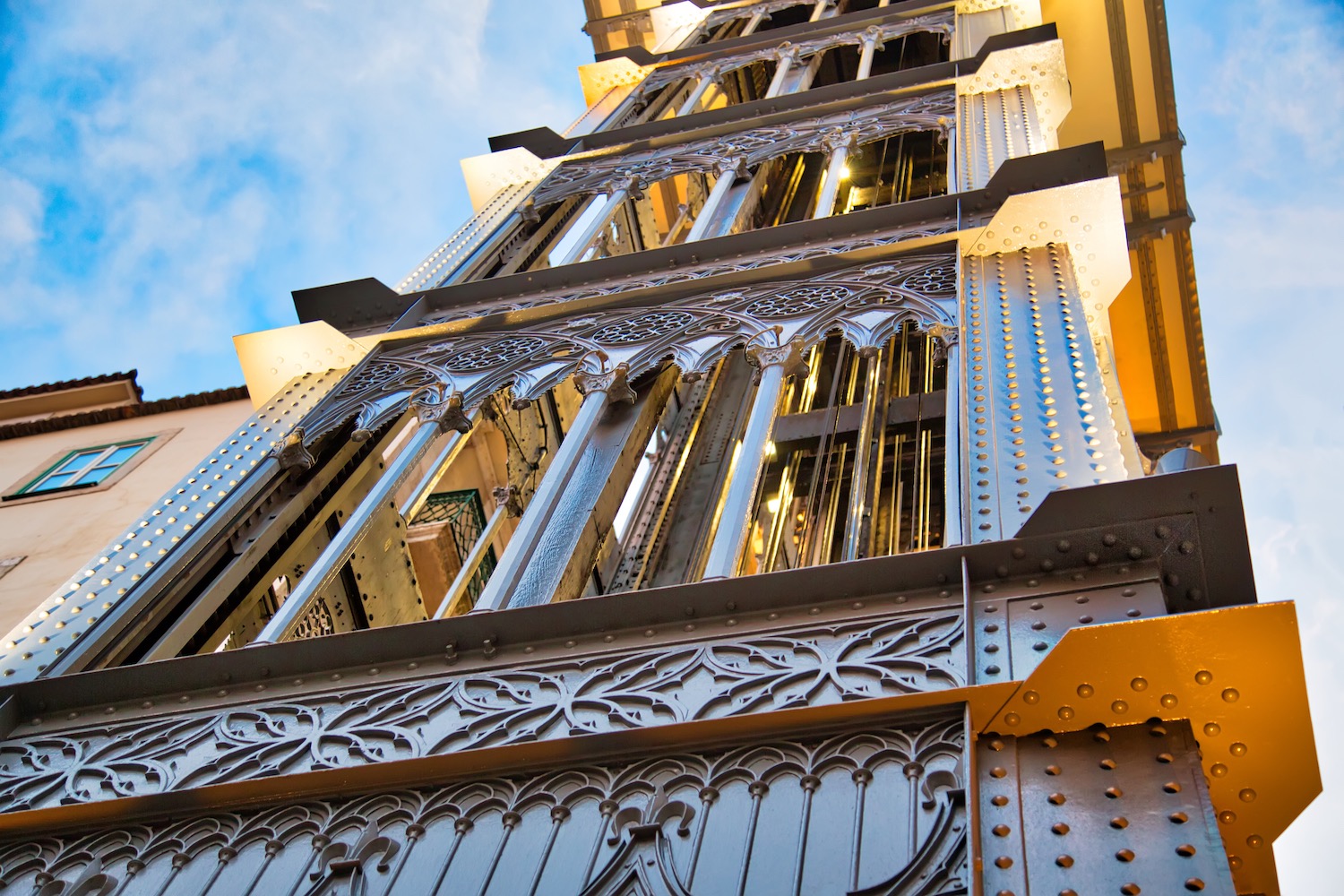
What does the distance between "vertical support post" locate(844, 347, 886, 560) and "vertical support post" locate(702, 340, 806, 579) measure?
0.45m

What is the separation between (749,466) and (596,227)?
18.6 feet

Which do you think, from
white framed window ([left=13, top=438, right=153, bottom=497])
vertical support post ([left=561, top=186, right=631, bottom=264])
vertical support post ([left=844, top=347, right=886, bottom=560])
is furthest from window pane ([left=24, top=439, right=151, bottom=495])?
vertical support post ([left=844, top=347, right=886, bottom=560])

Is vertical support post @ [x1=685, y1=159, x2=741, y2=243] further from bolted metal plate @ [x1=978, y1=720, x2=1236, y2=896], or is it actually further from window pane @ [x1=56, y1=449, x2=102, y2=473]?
window pane @ [x1=56, y1=449, x2=102, y2=473]

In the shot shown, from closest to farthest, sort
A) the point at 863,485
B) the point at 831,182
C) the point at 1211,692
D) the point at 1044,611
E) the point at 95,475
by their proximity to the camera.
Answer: the point at 1211,692, the point at 1044,611, the point at 863,485, the point at 831,182, the point at 95,475

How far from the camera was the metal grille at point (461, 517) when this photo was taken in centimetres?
1538

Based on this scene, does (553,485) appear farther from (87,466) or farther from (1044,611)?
(87,466)

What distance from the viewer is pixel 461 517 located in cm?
1606

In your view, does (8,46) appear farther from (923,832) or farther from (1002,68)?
(923,832)

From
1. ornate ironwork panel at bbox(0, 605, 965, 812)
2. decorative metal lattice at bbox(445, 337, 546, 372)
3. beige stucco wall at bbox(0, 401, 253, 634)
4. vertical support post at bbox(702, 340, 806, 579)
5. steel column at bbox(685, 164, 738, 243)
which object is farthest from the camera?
beige stucco wall at bbox(0, 401, 253, 634)

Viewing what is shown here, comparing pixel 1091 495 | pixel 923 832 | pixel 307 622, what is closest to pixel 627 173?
→ pixel 307 622

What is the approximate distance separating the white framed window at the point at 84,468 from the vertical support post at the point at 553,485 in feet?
27.3

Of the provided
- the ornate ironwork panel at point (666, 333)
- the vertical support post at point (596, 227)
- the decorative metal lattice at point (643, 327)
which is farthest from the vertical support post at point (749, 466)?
the vertical support post at point (596, 227)

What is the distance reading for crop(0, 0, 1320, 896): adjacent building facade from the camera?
388 cm

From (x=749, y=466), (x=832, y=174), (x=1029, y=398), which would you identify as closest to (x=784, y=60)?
(x=832, y=174)
